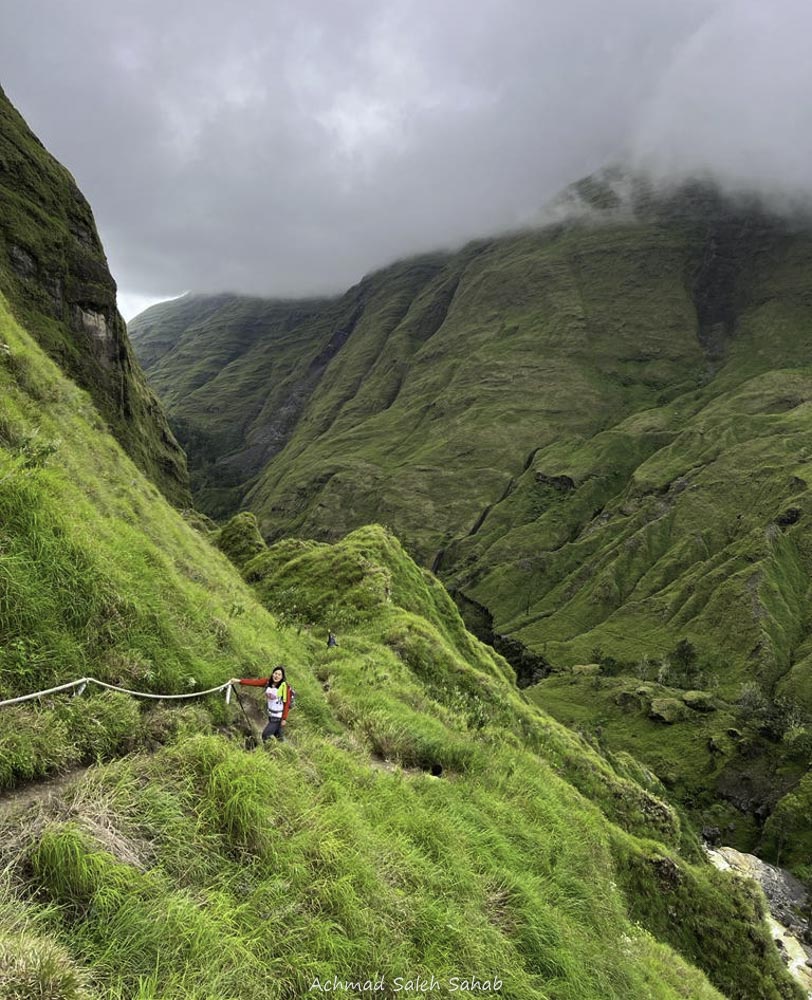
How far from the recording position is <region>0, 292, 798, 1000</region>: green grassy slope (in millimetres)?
5418

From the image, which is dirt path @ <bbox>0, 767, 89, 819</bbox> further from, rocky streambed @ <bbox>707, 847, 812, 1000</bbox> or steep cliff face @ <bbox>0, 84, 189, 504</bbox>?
rocky streambed @ <bbox>707, 847, 812, 1000</bbox>

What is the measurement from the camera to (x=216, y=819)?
6.90 m

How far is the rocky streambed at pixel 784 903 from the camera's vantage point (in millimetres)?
72125

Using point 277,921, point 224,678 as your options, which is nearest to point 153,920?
point 277,921

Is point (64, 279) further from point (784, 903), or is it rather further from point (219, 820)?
point (784, 903)

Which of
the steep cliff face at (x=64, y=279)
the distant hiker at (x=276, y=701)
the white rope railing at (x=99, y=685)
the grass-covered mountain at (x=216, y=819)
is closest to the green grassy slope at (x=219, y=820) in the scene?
the grass-covered mountain at (x=216, y=819)

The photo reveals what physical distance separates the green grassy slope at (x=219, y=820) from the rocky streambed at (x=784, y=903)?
252 feet

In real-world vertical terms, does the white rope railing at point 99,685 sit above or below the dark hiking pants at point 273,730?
above

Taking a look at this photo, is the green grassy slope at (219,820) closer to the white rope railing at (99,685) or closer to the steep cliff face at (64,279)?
the white rope railing at (99,685)

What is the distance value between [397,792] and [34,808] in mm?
6139

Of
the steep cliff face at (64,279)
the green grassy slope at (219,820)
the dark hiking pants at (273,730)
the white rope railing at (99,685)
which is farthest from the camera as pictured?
the steep cliff face at (64,279)

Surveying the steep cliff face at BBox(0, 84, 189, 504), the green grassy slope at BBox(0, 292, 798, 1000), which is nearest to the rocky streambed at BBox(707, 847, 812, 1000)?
the green grassy slope at BBox(0, 292, 798, 1000)

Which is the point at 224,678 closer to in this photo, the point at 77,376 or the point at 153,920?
the point at 153,920

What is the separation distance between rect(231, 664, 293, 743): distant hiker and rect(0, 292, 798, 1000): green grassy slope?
0.65m
